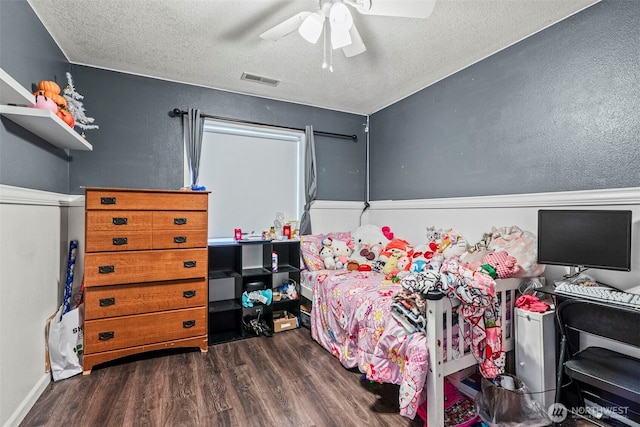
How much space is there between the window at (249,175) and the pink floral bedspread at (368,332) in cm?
94

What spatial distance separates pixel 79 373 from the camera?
7.25 feet

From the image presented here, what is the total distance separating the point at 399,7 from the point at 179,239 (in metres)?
2.28

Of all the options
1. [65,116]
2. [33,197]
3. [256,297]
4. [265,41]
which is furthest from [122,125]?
[256,297]

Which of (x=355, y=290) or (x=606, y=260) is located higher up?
(x=606, y=260)

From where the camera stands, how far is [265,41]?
236 centimetres

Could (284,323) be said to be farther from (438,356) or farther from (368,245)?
(438,356)

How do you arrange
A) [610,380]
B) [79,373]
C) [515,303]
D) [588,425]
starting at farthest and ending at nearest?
1. [79,373]
2. [515,303]
3. [588,425]
4. [610,380]

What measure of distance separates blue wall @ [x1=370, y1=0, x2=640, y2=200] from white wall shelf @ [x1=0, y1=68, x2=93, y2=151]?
10.0ft

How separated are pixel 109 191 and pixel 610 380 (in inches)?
127

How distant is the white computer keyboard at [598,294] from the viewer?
56.4 inches

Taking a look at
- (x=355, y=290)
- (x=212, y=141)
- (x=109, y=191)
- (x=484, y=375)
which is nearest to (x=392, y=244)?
(x=355, y=290)

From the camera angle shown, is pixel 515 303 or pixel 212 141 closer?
pixel 515 303

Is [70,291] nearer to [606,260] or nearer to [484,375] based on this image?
[484,375]

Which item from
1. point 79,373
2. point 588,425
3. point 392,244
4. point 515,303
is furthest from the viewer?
point 392,244
